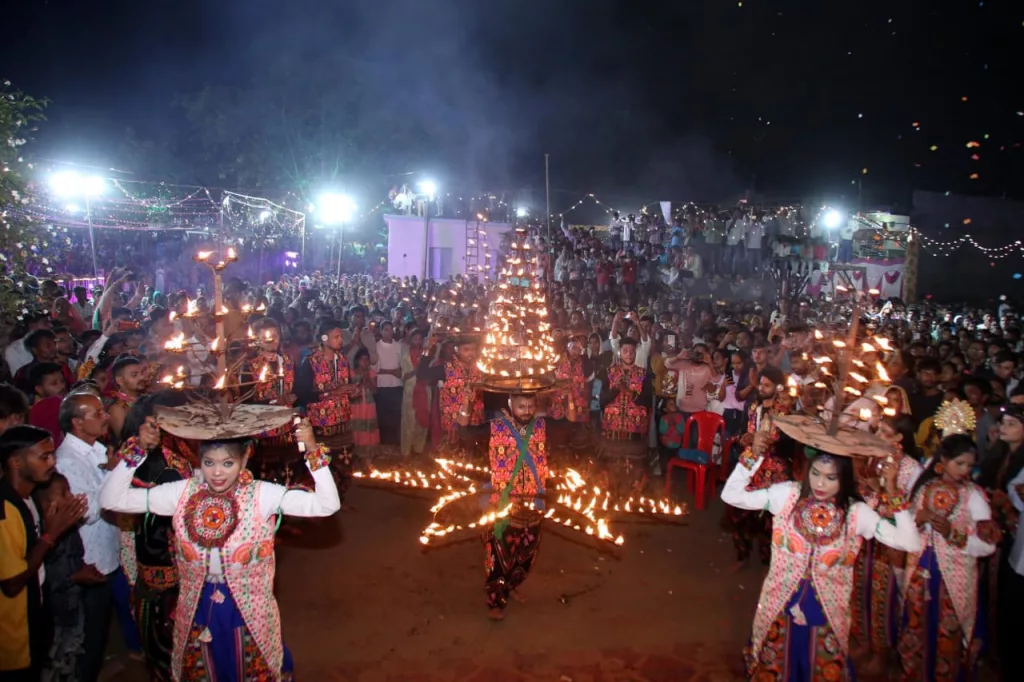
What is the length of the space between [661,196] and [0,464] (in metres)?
21.8

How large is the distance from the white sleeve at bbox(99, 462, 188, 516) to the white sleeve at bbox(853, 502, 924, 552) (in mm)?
3888

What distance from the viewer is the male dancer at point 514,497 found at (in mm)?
5688

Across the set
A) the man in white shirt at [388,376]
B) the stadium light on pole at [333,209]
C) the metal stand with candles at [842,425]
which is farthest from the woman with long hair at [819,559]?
the stadium light on pole at [333,209]

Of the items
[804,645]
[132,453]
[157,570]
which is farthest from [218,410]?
[804,645]

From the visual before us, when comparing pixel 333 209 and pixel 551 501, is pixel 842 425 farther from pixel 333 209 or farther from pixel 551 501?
pixel 333 209

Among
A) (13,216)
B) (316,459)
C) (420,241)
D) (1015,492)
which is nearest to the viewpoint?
→ (316,459)

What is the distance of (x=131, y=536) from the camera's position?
452 centimetres

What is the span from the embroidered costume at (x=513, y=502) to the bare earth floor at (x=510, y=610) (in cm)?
35

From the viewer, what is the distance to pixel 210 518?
11.9ft

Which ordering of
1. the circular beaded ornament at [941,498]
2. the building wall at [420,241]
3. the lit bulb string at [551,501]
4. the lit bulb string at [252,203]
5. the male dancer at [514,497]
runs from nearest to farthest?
the circular beaded ornament at [941,498] < the male dancer at [514,497] < the lit bulb string at [551,501] < the lit bulb string at [252,203] < the building wall at [420,241]

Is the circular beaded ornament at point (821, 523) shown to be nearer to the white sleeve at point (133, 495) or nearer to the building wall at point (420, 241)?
the white sleeve at point (133, 495)

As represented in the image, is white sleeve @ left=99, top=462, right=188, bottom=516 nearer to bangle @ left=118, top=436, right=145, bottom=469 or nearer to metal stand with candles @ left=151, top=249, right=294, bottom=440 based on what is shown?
bangle @ left=118, top=436, right=145, bottom=469

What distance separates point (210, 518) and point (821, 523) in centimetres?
345

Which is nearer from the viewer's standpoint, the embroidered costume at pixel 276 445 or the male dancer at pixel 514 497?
the male dancer at pixel 514 497
